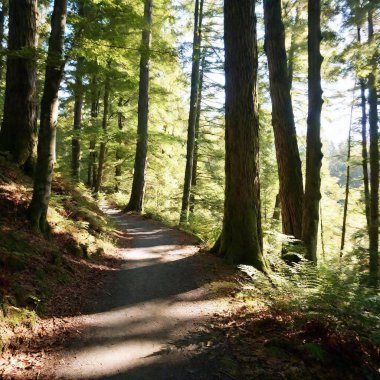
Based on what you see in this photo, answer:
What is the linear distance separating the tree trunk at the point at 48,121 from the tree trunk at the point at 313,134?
5669 mm

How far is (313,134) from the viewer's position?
8.14 m

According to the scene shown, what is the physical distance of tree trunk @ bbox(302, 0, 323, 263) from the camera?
804 centimetres

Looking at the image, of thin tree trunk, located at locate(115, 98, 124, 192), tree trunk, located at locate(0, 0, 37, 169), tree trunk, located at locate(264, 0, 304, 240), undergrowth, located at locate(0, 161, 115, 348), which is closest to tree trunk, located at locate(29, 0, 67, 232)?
undergrowth, located at locate(0, 161, 115, 348)

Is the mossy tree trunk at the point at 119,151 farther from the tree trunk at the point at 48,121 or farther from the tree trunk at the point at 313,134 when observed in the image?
the tree trunk at the point at 313,134

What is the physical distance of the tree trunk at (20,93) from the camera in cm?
830

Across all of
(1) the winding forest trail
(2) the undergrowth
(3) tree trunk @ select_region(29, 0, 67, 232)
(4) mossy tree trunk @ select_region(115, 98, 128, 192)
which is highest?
(4) mossy tree trunk @ select_region(115, 98, 128, 192)

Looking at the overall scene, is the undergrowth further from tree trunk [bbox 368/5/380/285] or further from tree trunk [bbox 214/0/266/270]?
tree trunk [bbox 368/5/380/285]

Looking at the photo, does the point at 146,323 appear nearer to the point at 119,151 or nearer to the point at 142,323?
the point at 142,323

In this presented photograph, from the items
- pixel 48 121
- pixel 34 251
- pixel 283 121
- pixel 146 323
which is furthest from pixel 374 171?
pixel 34 251

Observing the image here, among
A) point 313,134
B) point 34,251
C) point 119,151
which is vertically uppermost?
point 119,151

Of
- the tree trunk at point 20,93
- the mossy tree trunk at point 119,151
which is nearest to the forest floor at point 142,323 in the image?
the tree trunk at point 20,93

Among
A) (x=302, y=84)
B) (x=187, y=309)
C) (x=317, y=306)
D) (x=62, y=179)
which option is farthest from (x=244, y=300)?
(x=302, y=84)

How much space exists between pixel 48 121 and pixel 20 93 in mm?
2579

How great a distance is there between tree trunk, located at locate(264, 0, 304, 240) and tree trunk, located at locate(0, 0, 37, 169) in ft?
20.2
